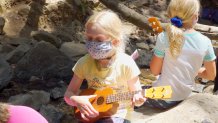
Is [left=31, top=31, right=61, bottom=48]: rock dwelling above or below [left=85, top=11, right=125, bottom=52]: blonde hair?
below

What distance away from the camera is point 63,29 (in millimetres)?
6746

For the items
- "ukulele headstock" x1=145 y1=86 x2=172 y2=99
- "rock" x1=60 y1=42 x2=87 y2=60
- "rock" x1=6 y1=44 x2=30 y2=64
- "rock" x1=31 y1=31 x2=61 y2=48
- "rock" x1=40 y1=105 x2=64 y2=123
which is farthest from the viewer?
"rock" x1=31 y1=31 x2=61 y2=48

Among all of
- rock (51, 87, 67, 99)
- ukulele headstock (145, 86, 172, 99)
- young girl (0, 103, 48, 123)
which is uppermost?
young girl (0, 103, 48, 123)

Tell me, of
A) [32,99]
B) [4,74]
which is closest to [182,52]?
[32,99]

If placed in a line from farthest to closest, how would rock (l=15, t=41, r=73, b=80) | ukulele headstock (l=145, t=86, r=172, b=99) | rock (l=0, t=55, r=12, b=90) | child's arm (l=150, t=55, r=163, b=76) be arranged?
rock (l=15, t=41, r=73, b=80)
rock (l=0, t=55, r=12, b=90)
child's arm (l=150, t=55, r=163, b=76)
ukulele headstock (l=145, t=86, r=172, b=99)

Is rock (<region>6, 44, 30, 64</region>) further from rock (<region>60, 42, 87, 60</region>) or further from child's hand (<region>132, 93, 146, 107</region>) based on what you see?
child's hand (<region>132, 93, 146, 107</region>)

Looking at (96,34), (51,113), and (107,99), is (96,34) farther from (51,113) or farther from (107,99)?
(51,113)

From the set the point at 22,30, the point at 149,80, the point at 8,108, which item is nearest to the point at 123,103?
the point at 8,108

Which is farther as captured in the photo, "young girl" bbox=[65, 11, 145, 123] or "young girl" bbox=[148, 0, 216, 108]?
"young girl" bbox=[148, 0, 216, 108]

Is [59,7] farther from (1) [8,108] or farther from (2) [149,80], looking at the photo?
(1) [8,108]

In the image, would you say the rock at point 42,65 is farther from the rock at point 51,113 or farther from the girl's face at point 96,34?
the girl's face at point 96,34

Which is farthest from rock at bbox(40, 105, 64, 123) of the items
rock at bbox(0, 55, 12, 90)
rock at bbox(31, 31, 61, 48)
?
rock at bbox(31, 31, 61, 48)

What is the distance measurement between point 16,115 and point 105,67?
2.80 feet

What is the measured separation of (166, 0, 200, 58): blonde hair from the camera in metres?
3.03
